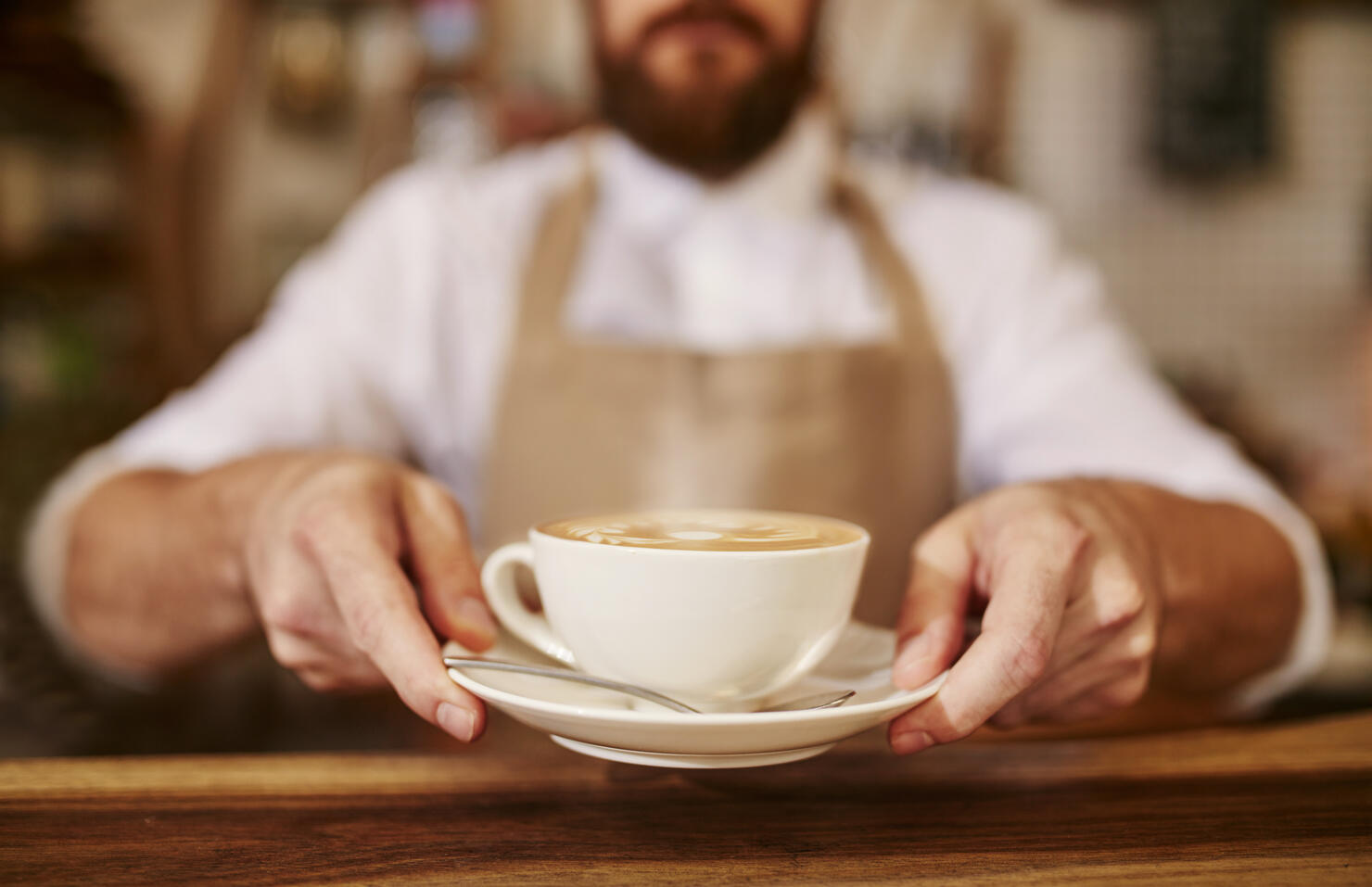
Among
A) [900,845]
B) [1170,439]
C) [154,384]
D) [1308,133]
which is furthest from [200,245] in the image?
[1308,133]

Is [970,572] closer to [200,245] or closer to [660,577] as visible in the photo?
[660,577]

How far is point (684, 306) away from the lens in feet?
4.50

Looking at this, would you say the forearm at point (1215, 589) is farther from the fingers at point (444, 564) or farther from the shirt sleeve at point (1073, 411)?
the fingers at point (444, 564)

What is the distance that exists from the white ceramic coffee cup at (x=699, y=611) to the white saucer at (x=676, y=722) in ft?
0.10

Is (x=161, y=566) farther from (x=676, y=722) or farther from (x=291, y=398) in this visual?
(x=676, y=722)

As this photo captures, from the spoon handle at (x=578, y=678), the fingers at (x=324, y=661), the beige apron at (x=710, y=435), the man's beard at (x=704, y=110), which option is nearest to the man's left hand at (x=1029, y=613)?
the spoon handle at (x=578, y=678)

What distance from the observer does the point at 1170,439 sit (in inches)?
46.4

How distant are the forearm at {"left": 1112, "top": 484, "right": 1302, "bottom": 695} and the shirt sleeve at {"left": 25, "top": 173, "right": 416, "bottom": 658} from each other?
0.94m

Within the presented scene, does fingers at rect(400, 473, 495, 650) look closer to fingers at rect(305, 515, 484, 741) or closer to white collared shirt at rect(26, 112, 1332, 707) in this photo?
fingers at rect(305, 515, 484, 741)

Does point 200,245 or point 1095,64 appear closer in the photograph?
point 200,245

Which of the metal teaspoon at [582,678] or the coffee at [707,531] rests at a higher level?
the coffee at [707,531]

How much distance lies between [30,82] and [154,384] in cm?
72

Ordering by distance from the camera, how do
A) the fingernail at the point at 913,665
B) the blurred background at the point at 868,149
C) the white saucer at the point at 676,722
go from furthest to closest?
the blurred background at the point at 868,149, the fingernail at the point at 913,665, the white saucer at the point at 676,722

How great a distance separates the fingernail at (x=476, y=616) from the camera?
0.56m
